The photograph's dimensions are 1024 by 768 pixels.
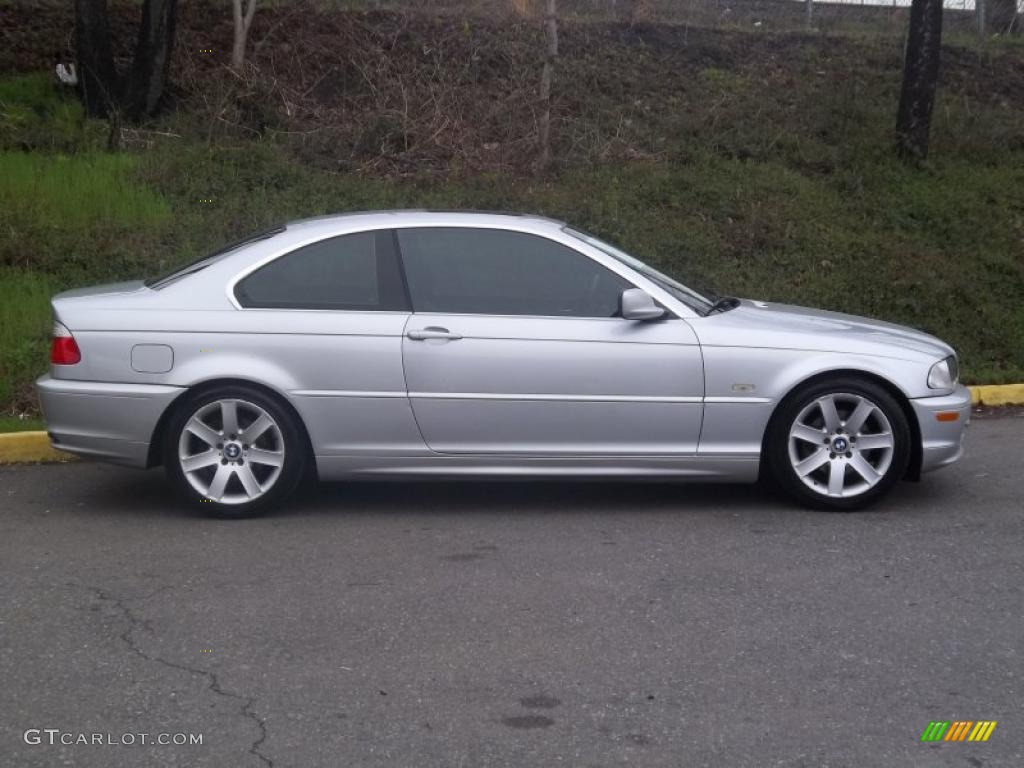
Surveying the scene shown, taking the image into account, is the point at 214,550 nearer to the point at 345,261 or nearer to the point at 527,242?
the point at 345,261

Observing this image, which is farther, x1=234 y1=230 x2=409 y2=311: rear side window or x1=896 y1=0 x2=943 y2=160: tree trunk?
x1=896 y1=0 x2=943 y2=160: tree trunk

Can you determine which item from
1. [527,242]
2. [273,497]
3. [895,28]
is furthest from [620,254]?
[895,28]

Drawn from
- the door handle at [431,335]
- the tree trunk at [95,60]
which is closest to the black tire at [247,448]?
the door handle at [431,335]

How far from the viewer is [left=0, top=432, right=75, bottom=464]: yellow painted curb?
303 inches

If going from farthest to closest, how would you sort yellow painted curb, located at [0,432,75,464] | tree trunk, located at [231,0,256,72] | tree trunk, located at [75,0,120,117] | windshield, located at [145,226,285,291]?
tree trunk, located at [231,0,256,72] → tree trunk, located at [75,0,120,117] → yellow painted curb, located at [0,432,75,464] → windshield, located at [145,226,285,291]

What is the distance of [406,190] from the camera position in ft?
40.9

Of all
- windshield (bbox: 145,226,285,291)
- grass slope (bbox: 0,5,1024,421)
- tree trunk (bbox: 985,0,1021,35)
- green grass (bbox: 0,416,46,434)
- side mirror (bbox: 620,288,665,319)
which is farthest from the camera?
tree trunk (bbox: 985,0,1021,35)

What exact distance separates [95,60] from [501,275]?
8879 mm

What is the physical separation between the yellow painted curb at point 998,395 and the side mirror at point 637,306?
13.9ft

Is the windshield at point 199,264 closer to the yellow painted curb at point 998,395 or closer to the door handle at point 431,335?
the door handle at point 431,335

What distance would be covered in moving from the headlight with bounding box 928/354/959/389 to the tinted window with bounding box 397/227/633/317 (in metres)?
1.69

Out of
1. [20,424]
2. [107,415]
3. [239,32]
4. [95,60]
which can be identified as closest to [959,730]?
[107,415]

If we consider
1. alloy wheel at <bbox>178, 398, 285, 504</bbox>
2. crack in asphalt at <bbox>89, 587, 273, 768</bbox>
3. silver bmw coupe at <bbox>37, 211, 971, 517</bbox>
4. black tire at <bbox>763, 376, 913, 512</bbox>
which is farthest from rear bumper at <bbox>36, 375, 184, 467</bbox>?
black tire at <bbox>763, 376, 913, 512</bbox>

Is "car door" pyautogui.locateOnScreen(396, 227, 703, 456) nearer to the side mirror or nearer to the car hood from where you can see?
the side mirror
